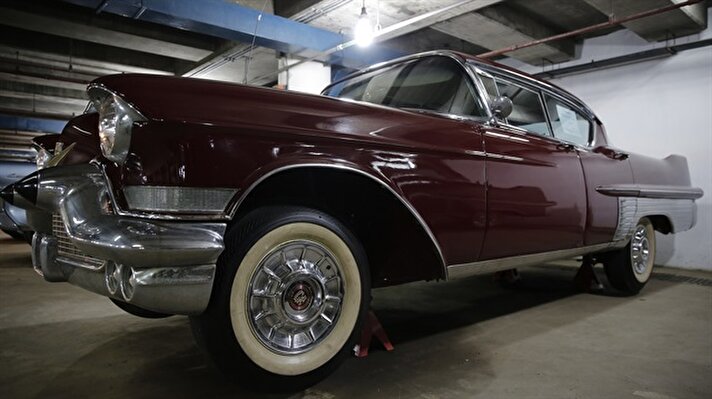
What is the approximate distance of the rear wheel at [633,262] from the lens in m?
3.80

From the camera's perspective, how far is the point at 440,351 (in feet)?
7.80

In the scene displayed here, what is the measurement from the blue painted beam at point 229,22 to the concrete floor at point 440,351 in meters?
3.18

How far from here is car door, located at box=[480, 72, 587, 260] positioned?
2.35 m

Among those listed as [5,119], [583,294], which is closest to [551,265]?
[583,294]

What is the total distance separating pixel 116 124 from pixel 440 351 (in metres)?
1.90

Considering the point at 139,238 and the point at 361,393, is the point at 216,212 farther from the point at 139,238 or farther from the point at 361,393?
the point at 361,393

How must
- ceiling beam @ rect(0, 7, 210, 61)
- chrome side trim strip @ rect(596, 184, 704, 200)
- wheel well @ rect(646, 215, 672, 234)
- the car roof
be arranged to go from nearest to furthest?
the car roof < chrome side trim strip @ rect(596, 184, 704, 200) < wheel well @ rect(646, 215, 672, 234) < ceiling beam @ rect(0, 7, 210, 61)

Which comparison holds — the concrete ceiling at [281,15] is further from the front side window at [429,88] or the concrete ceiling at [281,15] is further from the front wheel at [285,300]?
the front wheel at [285,300]

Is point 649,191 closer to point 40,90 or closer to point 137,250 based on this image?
point 137,250

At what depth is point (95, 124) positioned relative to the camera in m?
1.85

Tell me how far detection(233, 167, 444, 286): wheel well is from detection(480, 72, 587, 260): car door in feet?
1.31

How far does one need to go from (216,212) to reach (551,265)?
553 centimetres

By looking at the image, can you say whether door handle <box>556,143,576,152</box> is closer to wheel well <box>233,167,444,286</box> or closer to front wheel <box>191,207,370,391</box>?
wheel well <box>233,167,444,286</box>

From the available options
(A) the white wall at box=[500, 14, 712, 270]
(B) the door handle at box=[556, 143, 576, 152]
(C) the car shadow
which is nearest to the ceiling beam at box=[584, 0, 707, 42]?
(A) the white wall at box=[500, 14, 712, 270]
